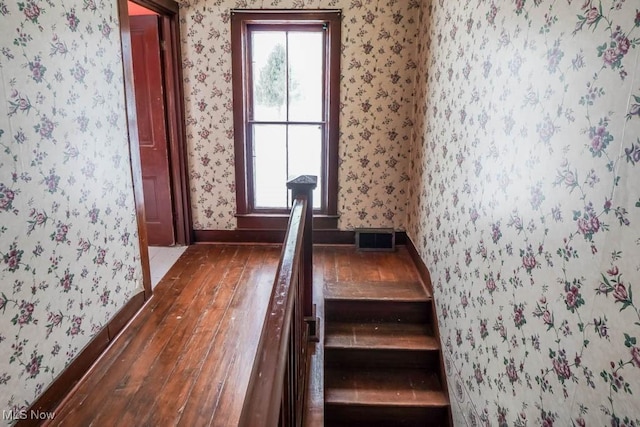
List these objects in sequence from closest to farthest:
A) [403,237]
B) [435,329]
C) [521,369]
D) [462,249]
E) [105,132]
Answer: [521,369] → [462,249] → [105,132] → [435,329] → [403,237]

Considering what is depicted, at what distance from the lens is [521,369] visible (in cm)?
161

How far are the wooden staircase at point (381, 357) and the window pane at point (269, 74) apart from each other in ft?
5.43

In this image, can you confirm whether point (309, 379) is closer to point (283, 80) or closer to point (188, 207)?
point (188, 207)

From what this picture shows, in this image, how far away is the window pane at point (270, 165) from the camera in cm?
397

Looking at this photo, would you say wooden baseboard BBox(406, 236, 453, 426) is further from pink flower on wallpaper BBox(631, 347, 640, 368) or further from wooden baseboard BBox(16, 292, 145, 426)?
wooden baseboard BBox(16, 292, 145, 426)

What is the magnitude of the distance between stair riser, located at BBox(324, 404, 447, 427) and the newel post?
0.45 metres

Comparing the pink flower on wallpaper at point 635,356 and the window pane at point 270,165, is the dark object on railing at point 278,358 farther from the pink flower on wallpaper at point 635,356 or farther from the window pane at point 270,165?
the window pane at point 270,165

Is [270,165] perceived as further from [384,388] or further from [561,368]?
[561,368]

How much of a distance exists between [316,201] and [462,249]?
78.8 inches

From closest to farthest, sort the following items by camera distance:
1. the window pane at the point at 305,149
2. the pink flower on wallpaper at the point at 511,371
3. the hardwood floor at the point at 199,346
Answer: the pink flower on wallpaper at the point at 511,371
the hardwood floor at the point at 199,346
the window pane at the point at 305,149

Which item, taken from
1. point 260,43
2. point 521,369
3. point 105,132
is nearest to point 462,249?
point 521,369

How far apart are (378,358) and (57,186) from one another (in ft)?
6.84

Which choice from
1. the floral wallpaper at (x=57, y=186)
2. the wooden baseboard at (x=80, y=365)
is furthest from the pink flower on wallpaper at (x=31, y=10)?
the wooden baseboard at (x=80, y=365)

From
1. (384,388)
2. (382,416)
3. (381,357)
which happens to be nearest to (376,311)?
(381,357)
